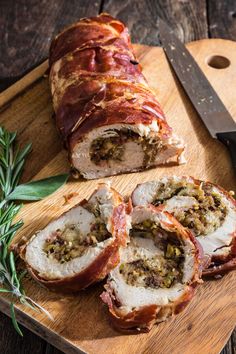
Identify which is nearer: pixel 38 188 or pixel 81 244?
pixel 81 244

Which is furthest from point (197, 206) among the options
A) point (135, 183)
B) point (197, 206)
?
point (135, 183)

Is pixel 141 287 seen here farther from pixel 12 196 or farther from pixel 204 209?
pixel 12 196

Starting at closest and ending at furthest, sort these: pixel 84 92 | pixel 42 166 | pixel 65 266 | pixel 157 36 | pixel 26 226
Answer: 1. pixel 65 266
2. pixel 26 226
3. pixel 84 92
4. pixel 42 166
5. pixel 157 36

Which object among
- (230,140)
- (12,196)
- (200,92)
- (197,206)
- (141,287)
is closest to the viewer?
(141,287)

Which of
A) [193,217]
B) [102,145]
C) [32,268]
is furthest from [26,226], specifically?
[193,217]

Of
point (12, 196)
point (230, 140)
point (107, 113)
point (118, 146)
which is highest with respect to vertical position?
point (107, 113)

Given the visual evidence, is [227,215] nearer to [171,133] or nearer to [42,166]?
[171,133]

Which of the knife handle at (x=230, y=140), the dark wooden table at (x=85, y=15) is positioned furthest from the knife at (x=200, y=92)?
the dark wooden table at (x=85, y=15)

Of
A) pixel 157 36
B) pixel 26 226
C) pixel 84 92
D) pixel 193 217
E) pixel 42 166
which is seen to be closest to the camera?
pixel 193 217
